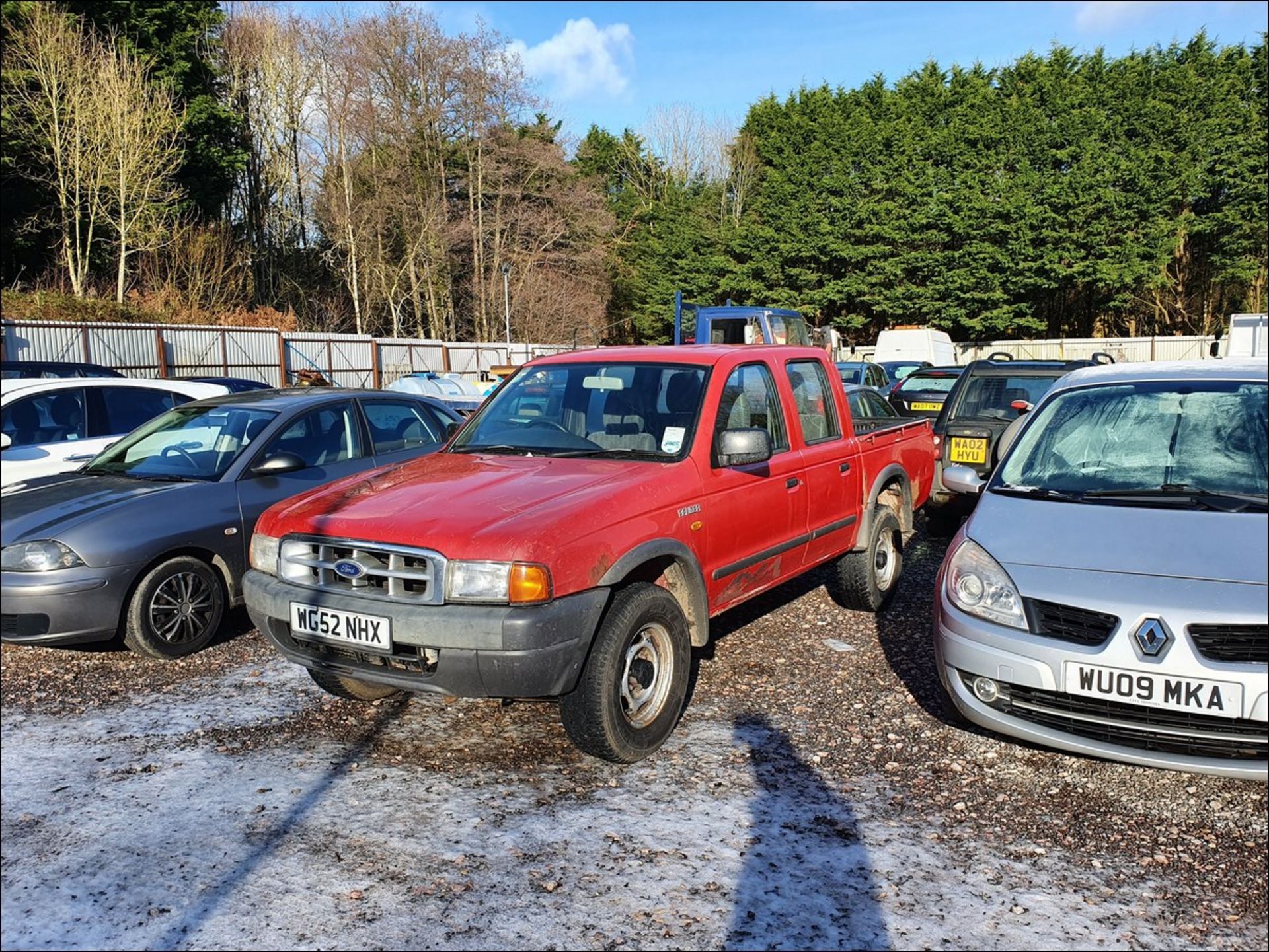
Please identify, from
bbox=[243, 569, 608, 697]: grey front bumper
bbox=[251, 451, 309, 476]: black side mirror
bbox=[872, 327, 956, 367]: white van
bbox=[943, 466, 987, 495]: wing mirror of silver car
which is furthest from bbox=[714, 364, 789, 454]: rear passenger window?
bbox=[872, 327, 956, 367]: white van

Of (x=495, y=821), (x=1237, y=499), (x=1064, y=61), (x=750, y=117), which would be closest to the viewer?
(x=495, y=821)

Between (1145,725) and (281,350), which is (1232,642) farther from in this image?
(281,350)

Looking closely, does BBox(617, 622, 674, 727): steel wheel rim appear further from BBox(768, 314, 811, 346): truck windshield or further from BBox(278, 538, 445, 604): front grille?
BBox(768, 314, 811, 346): truck windshield

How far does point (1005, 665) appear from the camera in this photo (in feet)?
12.1

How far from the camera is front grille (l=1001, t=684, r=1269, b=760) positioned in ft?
10.7

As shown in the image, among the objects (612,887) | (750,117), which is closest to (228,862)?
(612,887)

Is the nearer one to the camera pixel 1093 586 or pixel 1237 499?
pixel 1093 586

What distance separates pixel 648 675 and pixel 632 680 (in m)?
0.11

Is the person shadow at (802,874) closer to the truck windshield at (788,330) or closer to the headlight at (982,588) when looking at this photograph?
the headlight at (982,588)

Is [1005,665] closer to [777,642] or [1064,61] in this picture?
[777,642]

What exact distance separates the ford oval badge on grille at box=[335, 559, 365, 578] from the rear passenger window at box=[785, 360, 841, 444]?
113 inches

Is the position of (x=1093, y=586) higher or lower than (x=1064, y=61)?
lower

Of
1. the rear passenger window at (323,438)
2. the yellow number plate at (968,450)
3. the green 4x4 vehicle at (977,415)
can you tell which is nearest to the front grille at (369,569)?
the rear passenger window at (323,438)

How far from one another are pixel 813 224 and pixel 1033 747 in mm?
46232
